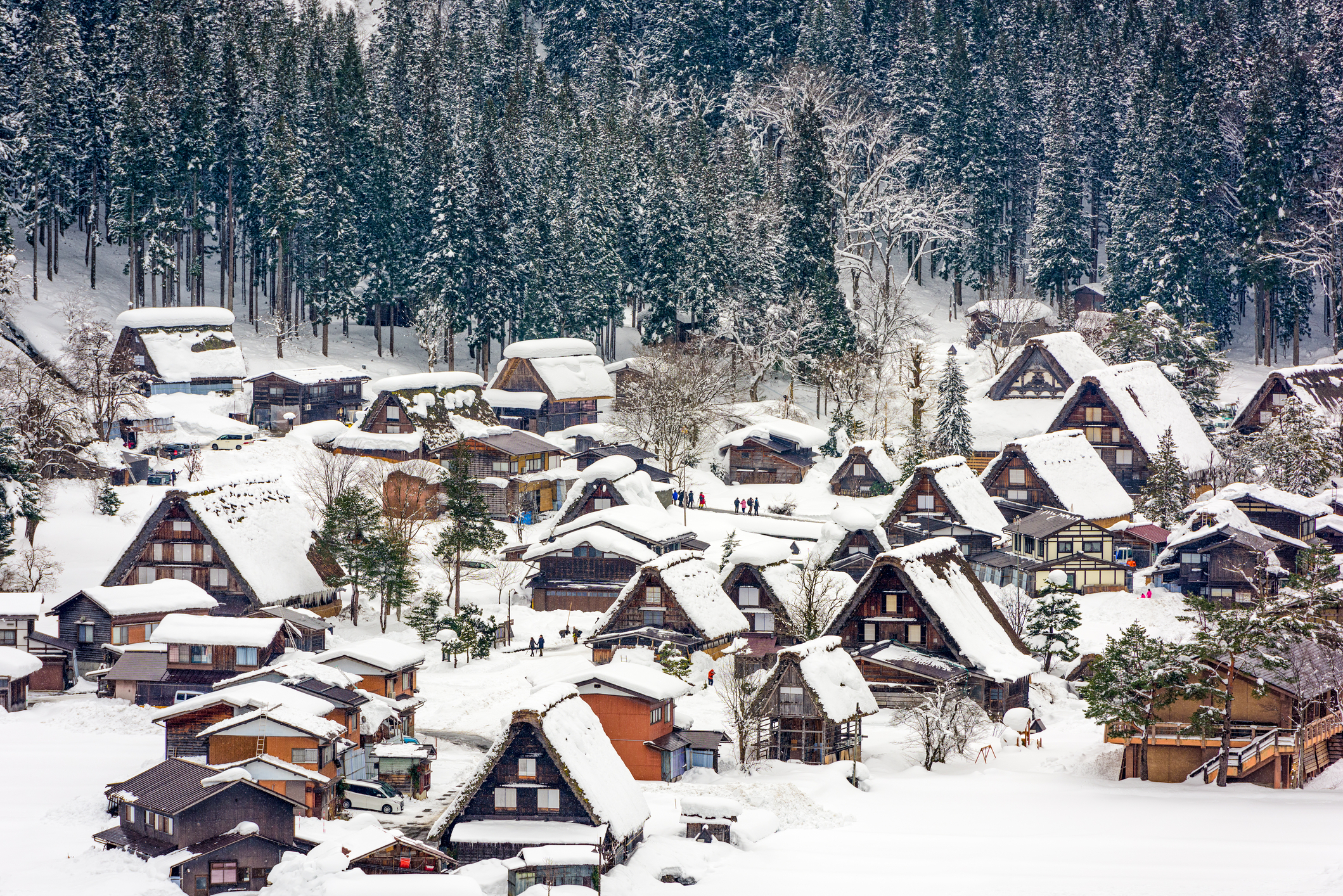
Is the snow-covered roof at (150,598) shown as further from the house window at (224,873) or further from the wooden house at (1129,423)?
the wooden house at (1129,423)

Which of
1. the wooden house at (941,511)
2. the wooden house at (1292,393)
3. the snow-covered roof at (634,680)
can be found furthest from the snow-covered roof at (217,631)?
the wooden house at (1292,393)

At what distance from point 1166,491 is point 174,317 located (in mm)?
50904

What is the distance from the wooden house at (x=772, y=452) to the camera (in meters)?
74.4

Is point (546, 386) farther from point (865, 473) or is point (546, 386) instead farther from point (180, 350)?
point (180, 350)

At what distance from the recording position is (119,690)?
157ft

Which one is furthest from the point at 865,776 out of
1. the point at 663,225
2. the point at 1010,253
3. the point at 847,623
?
the point at 1010,253

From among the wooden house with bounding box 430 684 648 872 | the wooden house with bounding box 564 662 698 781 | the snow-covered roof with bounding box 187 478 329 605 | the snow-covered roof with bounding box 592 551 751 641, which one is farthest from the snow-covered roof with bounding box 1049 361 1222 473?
the wooden house with bounding box 430 684 648 872

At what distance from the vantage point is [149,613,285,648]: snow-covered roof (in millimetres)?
47344

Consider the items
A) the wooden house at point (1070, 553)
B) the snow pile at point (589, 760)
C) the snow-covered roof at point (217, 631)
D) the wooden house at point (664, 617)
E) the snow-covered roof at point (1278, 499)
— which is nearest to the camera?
the snow pile at point (589, 760)

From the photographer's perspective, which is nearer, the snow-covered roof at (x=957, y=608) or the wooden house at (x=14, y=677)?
the wooden house at (x=14, y=677)

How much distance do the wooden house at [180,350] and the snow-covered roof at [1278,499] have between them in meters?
49.4

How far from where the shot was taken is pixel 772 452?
74562 mm

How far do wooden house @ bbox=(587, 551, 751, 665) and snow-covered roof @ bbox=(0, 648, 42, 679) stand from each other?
59.2 ft

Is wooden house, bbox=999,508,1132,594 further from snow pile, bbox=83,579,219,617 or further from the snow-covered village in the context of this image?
snow pile, bbox=83,579,219,617
